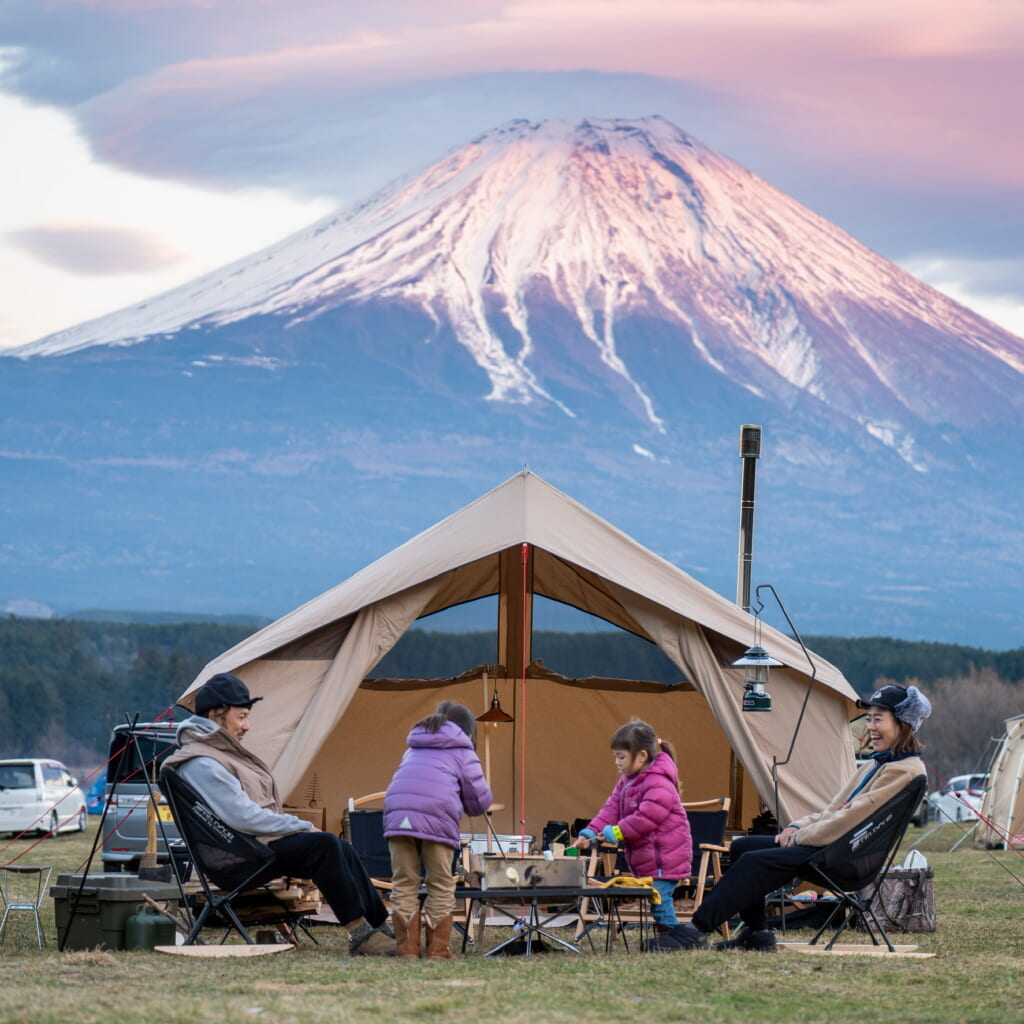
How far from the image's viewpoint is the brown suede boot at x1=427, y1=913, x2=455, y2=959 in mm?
6824

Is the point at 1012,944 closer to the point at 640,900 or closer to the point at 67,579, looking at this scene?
the point at 640,900

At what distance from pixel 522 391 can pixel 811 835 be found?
352 feet

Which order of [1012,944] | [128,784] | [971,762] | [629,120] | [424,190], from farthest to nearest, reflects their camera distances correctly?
[629,120] → [424,190] → [971,762] → [128,784] → [1012,944]

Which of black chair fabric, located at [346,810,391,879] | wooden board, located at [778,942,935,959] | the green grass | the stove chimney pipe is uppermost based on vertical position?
the stove chimney pipe

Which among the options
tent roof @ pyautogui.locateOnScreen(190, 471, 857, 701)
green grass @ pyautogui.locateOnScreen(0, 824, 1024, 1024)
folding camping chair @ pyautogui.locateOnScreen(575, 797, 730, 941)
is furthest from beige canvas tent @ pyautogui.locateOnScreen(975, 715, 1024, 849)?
green grass @ pyautogui.locateOnScreen(0, 824, 1024, 1024)

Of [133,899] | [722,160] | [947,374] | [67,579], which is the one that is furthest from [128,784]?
[722,160]

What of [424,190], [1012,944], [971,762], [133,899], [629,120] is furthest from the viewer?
[629,120]

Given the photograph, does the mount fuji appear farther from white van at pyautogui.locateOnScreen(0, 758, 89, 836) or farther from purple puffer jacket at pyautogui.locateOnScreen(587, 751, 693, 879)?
purple puffer jacket at pyautogui.locateOnScreen(587, 751, 693, 879)

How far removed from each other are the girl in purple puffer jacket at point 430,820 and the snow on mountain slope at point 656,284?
344ft

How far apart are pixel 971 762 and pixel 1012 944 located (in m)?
41.4

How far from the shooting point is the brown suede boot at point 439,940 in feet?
22.4

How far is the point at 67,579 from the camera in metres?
110

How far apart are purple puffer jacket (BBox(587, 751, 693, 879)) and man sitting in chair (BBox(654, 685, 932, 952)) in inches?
10.9

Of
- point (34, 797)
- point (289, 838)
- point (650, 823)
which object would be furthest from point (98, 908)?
point (34, 797)
